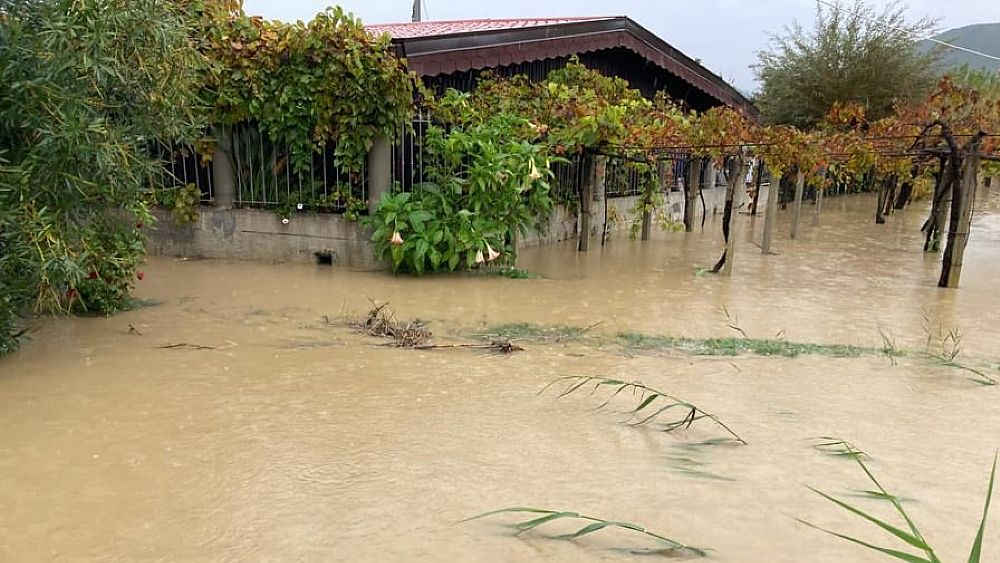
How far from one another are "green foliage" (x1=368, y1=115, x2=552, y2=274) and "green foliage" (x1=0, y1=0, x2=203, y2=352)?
382 cm

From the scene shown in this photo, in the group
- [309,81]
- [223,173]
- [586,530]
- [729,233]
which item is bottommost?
[586,530]

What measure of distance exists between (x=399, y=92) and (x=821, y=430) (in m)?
6.51

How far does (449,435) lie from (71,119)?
122 inches

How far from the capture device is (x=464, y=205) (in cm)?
976

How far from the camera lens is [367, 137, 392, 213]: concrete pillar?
32.2 feet

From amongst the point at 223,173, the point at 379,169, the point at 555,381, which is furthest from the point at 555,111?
the point at 555,381

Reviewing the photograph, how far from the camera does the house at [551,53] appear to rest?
1027 cm

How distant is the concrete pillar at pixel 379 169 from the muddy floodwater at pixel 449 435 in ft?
6.07

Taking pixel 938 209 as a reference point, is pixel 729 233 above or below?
below

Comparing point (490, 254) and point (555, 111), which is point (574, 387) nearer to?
point (490, 254)

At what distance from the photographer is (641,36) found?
15.0 meters

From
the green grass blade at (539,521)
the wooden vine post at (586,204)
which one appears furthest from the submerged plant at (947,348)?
the wooden vine post at (586,204)

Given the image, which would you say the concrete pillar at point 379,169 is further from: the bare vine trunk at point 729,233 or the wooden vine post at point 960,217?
the wooden vine post at point 960,217

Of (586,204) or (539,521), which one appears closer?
(539,521)
